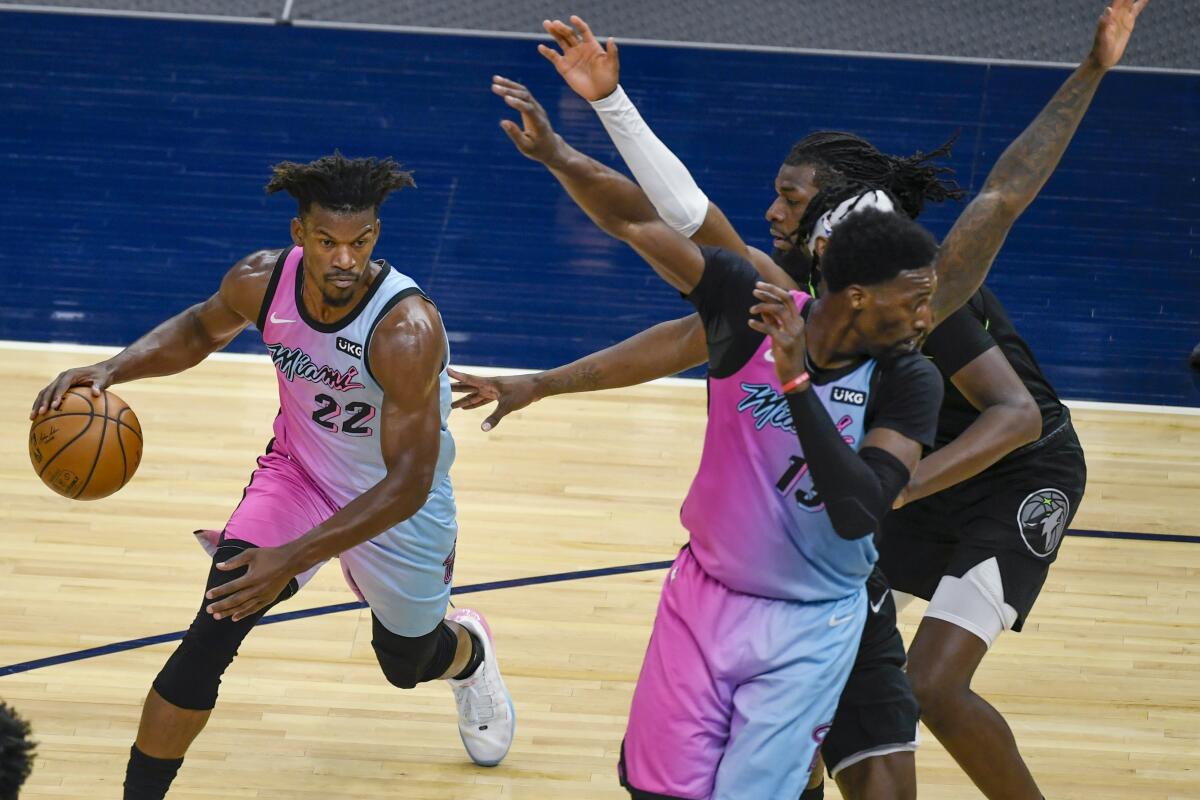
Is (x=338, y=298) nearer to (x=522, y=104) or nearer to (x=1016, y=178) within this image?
(x=522, y=104)

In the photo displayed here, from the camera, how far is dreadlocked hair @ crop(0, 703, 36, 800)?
2.68 meters

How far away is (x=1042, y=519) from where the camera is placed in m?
4.55

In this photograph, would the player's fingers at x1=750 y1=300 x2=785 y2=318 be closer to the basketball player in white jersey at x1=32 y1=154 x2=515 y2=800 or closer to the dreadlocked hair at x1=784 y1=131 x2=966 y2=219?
the dreadlocked hair at x1=784 y1=131 x2=966 y2=219

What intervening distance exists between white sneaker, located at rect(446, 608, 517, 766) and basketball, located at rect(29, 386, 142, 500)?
50.9 inches

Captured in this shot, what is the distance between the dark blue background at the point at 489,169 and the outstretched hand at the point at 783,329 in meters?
5.07

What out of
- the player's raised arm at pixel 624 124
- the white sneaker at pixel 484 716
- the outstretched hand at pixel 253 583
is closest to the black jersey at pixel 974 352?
the player's raised arm at pixel 624 124

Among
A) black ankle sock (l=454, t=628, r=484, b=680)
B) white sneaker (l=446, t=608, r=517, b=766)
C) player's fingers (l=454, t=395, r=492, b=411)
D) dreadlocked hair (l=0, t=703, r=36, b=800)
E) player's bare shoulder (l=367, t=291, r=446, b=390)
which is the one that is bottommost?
white sneaker (l=446, t=608, r=517, b=766)

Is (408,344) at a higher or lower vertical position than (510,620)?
higher

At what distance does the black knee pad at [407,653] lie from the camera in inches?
192

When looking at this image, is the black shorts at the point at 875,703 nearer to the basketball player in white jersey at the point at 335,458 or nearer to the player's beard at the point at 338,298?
the basketball player in white jersey at the point at 335,458

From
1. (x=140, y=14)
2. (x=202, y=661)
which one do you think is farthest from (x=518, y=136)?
(x=140, y=14)

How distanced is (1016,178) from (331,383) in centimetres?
199

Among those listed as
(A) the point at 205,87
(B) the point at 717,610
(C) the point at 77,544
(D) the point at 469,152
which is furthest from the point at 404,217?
(B) the point at 717,610

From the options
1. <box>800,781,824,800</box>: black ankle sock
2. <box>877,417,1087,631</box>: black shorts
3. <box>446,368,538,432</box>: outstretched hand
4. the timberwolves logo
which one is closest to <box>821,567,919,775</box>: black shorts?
<box>800,781,824,800</box>: black ankle sock
